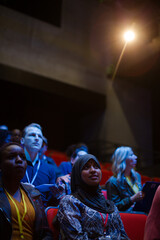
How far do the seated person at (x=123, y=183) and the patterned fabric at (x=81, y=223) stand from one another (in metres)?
0.67

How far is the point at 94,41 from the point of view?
25.3ft

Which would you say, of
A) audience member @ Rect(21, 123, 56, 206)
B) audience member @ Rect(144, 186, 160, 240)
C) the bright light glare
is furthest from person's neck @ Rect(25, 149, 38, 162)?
the bright light glare

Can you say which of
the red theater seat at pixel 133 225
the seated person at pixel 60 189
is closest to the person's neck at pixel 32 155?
the seated person at pixel 60 189

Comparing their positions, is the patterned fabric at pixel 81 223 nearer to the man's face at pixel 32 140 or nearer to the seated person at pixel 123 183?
the seated person at pixel 123 183

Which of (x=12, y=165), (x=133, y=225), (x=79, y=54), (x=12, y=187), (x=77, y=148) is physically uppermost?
(x=79, y=54)

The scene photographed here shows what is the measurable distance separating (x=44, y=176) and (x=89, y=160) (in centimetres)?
72

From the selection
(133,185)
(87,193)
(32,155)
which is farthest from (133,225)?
(32,155)

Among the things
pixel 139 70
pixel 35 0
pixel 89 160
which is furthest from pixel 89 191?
pixel 35 0

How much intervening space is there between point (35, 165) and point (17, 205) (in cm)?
97

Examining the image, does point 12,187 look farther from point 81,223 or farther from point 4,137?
point 4,137

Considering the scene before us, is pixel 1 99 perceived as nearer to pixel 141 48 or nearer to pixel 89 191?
pixel 141 48

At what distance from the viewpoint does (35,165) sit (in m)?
2.45

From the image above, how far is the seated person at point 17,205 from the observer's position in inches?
55.4

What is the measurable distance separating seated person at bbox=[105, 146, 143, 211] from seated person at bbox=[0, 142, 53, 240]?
966 mm
